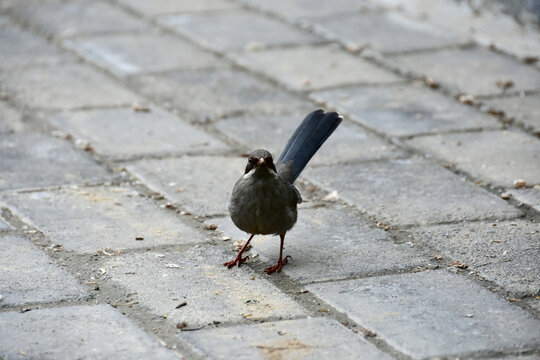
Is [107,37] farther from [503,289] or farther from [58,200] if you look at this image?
[503,289]

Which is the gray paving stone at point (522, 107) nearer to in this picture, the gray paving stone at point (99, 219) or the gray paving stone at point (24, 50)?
the gray paving stone at point (99, 219)

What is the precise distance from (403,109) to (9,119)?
9.10ft

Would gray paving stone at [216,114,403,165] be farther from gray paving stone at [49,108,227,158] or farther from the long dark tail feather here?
the long dark tail feather

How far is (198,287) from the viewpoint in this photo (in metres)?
4.25

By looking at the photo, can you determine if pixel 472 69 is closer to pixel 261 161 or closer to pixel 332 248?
pixel 332 248

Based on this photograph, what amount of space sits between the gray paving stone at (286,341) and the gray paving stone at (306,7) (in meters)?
5.30

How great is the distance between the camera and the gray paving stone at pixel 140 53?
7512 millimetres

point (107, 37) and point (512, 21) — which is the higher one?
point (512, 21)

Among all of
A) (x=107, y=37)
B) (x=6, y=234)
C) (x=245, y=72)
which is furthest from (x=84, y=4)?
(x=6, y=234)

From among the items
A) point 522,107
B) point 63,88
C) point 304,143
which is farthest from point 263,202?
point 63,88

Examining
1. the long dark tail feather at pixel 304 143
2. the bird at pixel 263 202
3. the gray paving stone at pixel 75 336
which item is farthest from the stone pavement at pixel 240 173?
the long dark tail feather at pixel 304 143

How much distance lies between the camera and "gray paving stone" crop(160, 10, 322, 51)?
26.5 ft

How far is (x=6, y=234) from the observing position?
477cm

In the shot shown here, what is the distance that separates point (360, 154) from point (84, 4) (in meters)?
4.23
